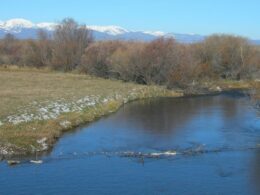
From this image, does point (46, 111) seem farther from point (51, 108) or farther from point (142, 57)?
point (142, 57)

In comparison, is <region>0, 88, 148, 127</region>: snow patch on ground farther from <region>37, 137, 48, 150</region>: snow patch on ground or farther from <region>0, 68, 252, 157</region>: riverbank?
<region>37, 137, 48, 150</region>: snow patch on ground

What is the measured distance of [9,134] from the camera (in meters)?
29.7

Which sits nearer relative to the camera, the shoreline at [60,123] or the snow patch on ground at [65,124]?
the shoreline at [60,123]

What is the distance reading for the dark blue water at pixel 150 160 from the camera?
73.0 ft

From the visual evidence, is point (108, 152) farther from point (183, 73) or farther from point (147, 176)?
point (183, 73)

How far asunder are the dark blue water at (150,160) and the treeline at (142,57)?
27440mm

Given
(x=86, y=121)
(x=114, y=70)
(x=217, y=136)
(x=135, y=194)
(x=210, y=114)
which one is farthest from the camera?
(x=114, y=70)

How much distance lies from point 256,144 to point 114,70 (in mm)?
46698

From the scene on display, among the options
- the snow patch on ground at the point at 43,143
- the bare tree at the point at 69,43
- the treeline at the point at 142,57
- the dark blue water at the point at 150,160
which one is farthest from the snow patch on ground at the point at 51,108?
the bare tree at the point at 69,43

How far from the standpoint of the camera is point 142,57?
70.2 meters

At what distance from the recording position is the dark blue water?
2225cm

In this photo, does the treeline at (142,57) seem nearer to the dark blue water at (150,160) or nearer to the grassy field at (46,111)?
the grassy field at (46,111)

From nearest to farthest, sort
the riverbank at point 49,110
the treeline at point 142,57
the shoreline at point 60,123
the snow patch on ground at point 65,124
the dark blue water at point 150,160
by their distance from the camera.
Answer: the dark blue water at point 150,160 → the shoreline at point 60,123 → the riverbank at point 49,110 → the snow patch on ground at point 65,124 → the treeline at point 142,57

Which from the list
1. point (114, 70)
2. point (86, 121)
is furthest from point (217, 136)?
point (114, 70)
